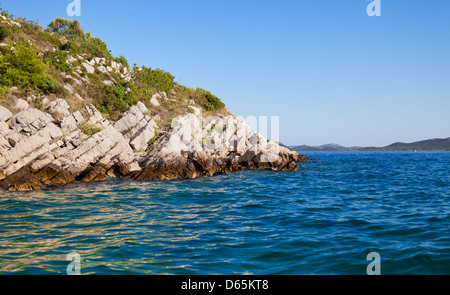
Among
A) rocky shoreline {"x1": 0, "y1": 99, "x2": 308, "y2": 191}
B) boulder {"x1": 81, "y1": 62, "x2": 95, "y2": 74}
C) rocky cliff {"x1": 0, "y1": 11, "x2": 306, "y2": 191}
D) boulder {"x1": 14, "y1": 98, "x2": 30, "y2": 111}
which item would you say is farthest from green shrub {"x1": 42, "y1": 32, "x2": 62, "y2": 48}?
boulder {"x1": 14, "y1": 98, "x2": 30, "y2": 111}

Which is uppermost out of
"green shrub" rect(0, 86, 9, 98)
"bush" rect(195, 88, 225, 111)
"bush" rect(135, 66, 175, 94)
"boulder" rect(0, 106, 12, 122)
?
"bush" rect(135, 66, 175, 94)

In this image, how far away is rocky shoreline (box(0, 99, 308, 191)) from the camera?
2039 cm

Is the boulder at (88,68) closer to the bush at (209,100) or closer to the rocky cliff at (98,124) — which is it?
the rocky cliff at (98,124)

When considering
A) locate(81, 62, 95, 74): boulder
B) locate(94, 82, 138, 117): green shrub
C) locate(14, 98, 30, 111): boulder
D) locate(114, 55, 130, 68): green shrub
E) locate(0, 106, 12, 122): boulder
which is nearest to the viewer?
locate(0, 106, 12, 122): boulder

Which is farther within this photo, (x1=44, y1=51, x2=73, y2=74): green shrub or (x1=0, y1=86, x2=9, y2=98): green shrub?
(x1=44, y1=51, x2=73, y2=74): green shrub

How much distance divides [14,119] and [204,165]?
1516 centimetres

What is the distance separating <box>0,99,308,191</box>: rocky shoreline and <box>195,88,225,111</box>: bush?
11.2m

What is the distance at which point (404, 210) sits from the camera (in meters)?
12.7

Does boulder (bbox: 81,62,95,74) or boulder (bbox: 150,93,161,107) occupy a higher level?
boulder (bbox: 81,62,95,74)

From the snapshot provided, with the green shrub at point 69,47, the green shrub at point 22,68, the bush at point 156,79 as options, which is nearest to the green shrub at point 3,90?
the green shrub at point 22,68

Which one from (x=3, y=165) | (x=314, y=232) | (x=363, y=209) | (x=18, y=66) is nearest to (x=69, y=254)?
(x=314, y=232)

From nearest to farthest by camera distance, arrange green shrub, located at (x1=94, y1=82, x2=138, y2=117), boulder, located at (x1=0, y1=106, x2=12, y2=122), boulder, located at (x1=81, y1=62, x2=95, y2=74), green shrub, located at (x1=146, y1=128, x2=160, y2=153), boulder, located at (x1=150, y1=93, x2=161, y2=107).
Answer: boulder, located at (x1=0, y1=106, x2=12, y2=122)
green shrub, located at (x1=146, y1=128, x2=160, y2=153)
green shrub, located at (x1=94, y1=82, x2=138, y2=117)
boulder, located at (x1=81, y1=62, x2=95, y2=74)
boulder, located at (x1=150, y1=93, x2=161, y2=107)

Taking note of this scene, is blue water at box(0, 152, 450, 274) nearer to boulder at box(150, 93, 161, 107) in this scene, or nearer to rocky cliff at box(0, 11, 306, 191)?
rocky cliff at box(0, 11, 306, 191)
